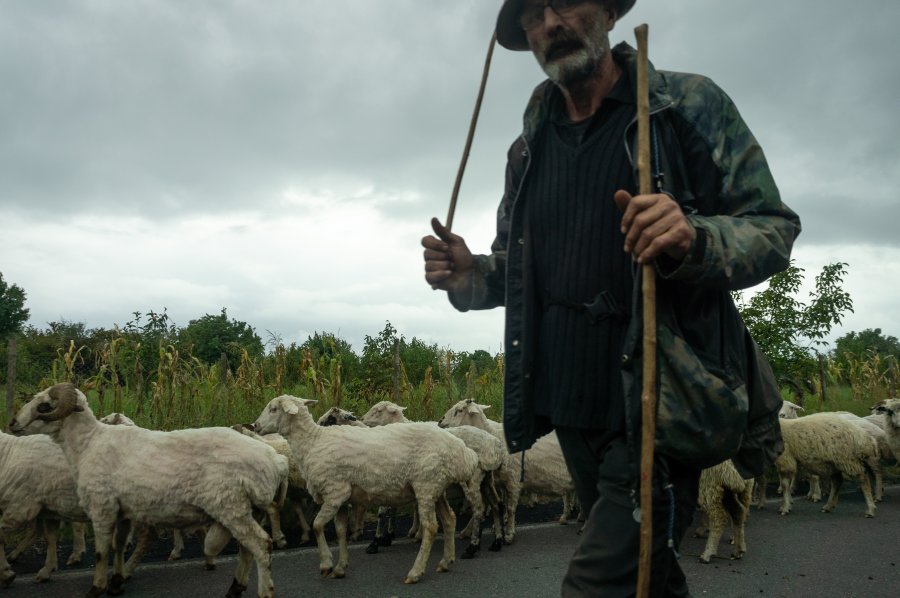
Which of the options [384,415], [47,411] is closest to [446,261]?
[47,411]

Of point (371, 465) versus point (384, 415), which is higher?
point (384, 415)

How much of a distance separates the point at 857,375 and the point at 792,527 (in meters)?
20.3

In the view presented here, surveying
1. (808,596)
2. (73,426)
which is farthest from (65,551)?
(808,596)

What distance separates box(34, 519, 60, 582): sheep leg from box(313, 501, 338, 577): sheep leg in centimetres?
239

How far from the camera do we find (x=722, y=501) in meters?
8.20

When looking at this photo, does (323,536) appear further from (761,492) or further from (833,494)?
(833,494)

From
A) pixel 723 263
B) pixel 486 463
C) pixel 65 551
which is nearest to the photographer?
pixel 723 263

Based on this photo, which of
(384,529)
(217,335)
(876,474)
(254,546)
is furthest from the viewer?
(217,335)

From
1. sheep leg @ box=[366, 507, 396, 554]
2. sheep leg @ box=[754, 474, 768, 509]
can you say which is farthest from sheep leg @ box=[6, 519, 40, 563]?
sheep leg @ box=[754, 474, 768, 509]

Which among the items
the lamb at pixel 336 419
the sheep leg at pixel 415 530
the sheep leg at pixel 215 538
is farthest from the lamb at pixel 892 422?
the sheep leg at pixel 215 538

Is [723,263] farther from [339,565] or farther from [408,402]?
[408,402]

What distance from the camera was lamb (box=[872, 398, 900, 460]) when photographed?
11.2m

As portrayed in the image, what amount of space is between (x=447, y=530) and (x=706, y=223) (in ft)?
20.9

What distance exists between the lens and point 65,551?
26.8 ft
